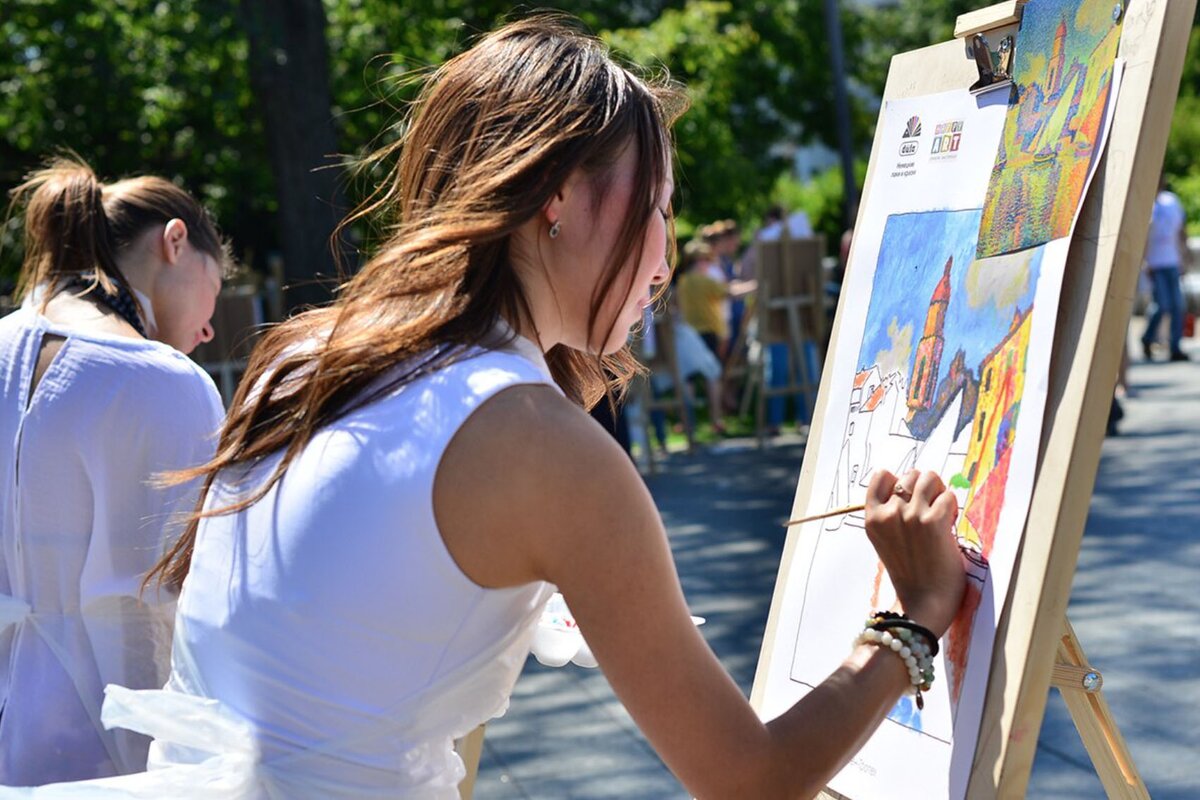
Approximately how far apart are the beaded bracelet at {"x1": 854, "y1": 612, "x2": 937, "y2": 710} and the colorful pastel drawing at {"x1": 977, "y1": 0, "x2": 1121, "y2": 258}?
1.72 ft

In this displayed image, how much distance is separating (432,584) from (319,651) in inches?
5.4

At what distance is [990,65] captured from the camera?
1970 millimetres

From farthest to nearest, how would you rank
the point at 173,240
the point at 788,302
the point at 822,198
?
the point at 822,198, the point at 788,302, the point at 173,240

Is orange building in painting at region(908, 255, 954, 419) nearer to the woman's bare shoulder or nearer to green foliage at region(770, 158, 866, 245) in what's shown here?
the woman's bare shoulder

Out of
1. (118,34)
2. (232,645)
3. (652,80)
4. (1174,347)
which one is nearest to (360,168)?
(652,80)

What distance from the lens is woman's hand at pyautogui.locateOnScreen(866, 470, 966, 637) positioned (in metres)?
1.65

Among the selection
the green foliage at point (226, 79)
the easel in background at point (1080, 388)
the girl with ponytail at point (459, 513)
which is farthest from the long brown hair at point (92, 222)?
the green foliage at point (226, 79)

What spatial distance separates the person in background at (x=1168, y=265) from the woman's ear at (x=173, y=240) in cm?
945

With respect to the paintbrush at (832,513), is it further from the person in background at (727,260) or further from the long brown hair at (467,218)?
the person in background at (727,260)

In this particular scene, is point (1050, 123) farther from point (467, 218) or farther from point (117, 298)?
point (117, 298)

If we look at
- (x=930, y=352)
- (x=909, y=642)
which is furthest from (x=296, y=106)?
(x=909, y=642)

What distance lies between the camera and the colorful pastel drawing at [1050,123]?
1726 mm

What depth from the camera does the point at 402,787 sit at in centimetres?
140

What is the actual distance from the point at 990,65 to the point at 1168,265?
9776mm
